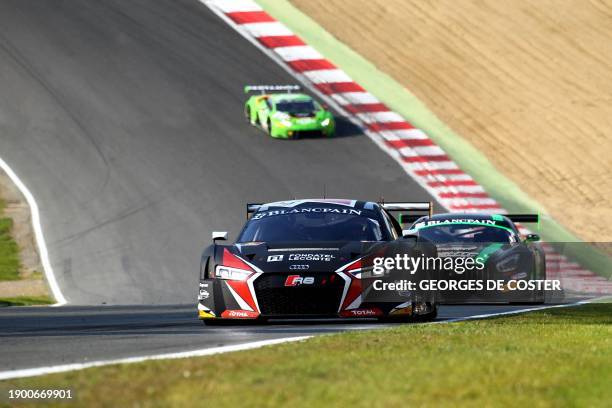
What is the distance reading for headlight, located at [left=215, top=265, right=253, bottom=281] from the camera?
14.4 m

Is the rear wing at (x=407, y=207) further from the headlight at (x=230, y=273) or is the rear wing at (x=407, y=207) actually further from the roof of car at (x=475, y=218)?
the headlight at (x=230, y=273)

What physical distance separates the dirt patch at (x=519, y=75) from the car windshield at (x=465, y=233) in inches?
386

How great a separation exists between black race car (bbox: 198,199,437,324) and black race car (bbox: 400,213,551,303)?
0.85 meters

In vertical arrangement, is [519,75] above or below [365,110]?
above

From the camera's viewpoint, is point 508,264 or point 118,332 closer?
point 118,332

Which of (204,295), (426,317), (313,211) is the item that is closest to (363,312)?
(426,317)

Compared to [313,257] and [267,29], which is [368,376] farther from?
[267,29]

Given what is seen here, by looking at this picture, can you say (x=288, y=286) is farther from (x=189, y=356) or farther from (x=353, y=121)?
(x=353, y=121)

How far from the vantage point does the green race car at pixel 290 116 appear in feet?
116

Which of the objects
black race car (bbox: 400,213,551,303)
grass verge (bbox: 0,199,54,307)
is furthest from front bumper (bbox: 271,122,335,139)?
black race car (bbox: 400,213,551,303)

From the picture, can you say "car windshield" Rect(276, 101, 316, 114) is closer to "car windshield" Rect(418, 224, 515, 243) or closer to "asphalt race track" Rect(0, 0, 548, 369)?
"asphalt race track" Rect(0, 0, 548, 369)

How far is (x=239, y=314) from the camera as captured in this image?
14.4 metres

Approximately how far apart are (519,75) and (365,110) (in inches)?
176

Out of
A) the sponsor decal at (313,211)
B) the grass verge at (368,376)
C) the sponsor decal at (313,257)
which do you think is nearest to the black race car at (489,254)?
the sponsor decal at (313,211)
